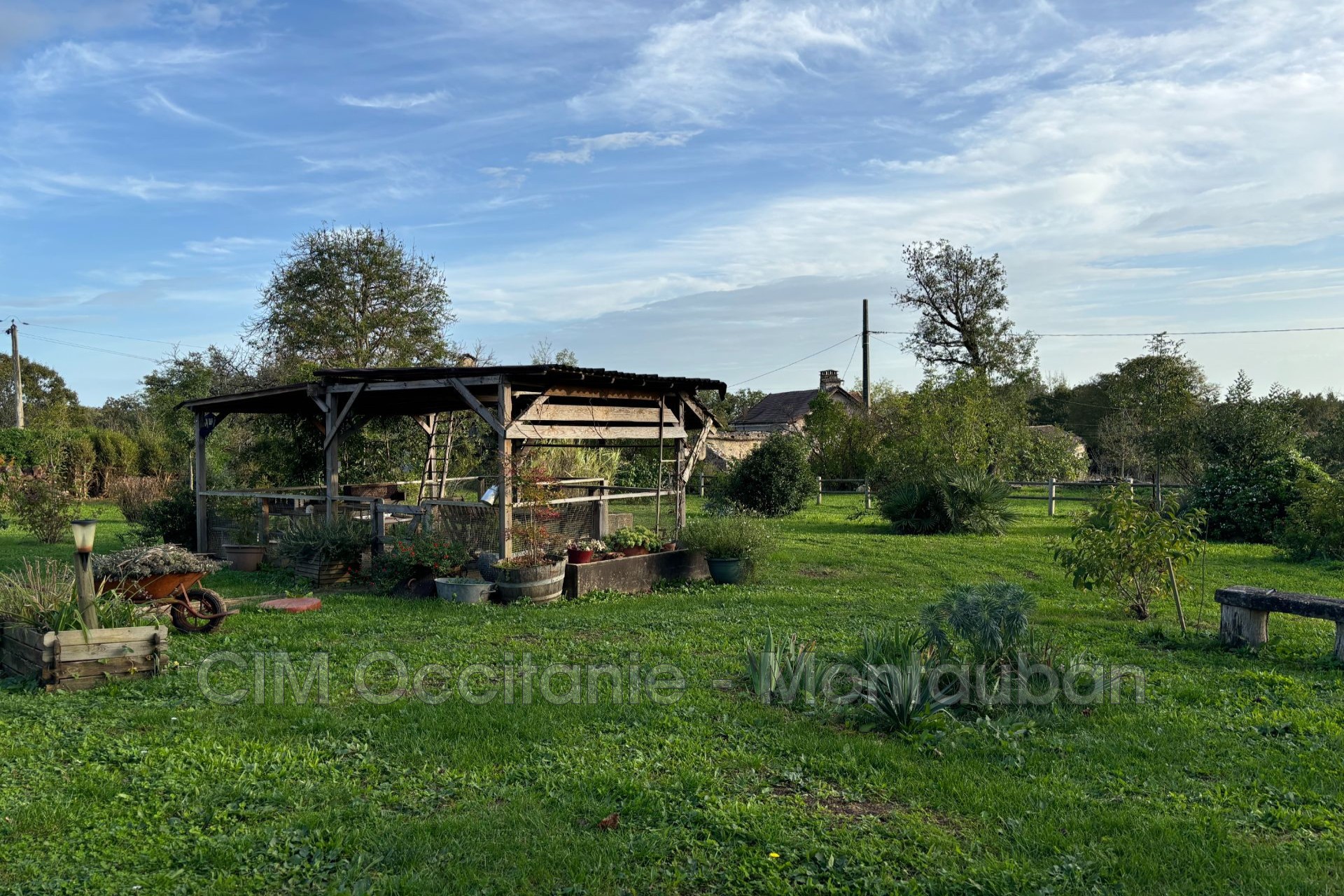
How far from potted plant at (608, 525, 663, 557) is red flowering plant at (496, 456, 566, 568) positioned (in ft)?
3.13

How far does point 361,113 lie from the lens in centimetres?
1184

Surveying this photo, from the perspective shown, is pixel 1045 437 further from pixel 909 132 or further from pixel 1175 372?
pixel 909 132

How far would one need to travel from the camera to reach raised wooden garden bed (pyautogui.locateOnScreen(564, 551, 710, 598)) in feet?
31.3

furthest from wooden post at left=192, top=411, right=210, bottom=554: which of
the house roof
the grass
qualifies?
the house roof

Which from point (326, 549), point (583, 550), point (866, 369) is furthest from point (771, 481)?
point (866, 369)

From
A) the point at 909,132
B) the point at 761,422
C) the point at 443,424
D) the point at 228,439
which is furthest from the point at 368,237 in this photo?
the point at 761,422

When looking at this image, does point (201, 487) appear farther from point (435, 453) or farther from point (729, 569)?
point (729, 569)

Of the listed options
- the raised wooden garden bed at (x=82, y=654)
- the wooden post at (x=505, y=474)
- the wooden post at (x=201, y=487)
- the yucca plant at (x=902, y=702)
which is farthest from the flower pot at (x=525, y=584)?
the wooden post at (x=201, y=487)

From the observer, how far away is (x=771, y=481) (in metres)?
19.3

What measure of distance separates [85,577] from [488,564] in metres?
4.09

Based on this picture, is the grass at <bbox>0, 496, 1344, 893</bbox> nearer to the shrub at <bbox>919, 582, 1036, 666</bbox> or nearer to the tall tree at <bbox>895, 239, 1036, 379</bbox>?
the shrub at <bbox>919, 582, 1036, 666</bbox>

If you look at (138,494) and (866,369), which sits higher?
(866,369)

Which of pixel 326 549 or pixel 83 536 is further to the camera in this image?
pixel 326 549

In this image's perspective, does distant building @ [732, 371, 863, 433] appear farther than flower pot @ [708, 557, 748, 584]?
Yes
